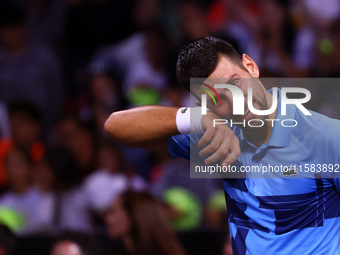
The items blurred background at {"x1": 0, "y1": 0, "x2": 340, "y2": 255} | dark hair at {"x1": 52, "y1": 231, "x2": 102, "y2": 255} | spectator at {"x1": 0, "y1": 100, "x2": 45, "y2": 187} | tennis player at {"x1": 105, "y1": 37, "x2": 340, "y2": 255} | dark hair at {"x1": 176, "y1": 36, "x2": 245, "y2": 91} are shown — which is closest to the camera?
tennis player at {"x1": 105, "y1": 37, "x2": 340, "y2": 255}

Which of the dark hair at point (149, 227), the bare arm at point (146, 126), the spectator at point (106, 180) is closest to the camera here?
the bare arm at point (146, 126)

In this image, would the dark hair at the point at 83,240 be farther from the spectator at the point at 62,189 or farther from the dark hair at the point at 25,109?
the dark hair at the point at 25,109

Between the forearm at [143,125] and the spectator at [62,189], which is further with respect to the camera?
the spectator at [62,189]

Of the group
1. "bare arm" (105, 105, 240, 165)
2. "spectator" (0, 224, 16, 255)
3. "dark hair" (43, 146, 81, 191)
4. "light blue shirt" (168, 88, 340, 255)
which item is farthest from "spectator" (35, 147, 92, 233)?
"light blue shirt" (168, 88, 340, 255)

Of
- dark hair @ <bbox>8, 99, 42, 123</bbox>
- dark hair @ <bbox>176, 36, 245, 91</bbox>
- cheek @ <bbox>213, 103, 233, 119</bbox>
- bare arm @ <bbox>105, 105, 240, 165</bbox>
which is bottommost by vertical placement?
dark hair @ <bbox>8, 99, 42, 123</bbox>

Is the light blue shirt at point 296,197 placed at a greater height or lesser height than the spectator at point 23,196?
greater

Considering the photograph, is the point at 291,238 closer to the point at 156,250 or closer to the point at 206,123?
the point at 206,123

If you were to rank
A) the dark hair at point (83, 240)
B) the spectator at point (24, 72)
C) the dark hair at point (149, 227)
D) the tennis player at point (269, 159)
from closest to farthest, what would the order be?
the tennis player at point (269, 159) → the dark hair at point (83, 240) → the dark hair at point (149, 227) → the spectator at point (24, 72)

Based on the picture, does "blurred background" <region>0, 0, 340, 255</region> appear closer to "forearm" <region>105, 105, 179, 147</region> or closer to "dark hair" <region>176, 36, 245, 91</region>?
"forearm" <region>105, 105, 179, 147</region>

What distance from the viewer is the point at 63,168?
470 centimetres

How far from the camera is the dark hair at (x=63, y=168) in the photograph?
183 inches

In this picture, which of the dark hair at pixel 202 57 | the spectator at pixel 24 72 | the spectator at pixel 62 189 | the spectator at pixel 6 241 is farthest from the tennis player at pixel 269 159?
the spectator at pixel 24 72

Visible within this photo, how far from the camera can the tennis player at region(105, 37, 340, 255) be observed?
75.0 inches

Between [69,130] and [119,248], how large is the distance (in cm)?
165
